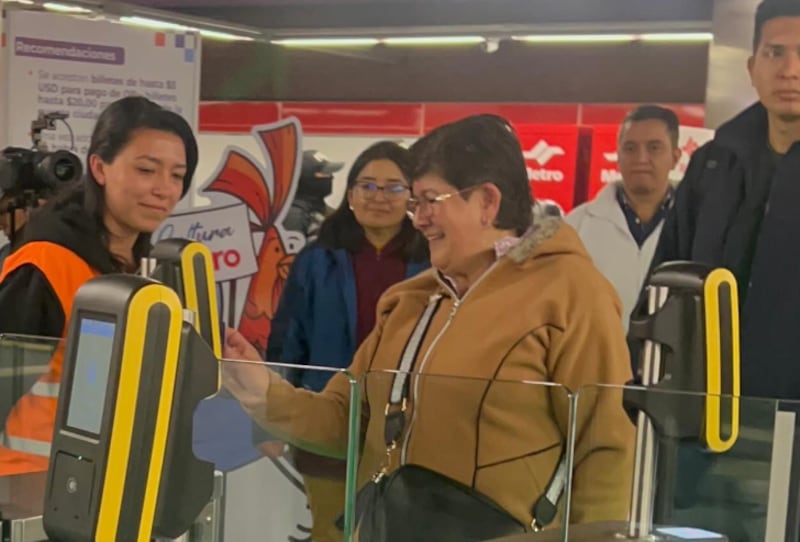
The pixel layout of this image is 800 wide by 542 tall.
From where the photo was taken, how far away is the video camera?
2.78 m

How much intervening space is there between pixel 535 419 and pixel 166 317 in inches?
37.3

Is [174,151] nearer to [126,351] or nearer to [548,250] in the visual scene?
[548,250]

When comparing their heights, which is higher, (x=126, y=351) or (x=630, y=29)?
(x=630, y=29)

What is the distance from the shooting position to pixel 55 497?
1294mm

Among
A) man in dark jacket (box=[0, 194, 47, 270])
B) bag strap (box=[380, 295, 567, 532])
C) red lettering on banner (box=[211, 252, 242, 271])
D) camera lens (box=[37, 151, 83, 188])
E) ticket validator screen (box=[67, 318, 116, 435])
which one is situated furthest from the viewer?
red lettering on banner (box=[211, 252, 242, 271])

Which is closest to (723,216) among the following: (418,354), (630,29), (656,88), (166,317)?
(656,88)

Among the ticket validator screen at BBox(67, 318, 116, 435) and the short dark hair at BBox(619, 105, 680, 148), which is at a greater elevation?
the short dark hair at BBox(619, 105, 680, 148)

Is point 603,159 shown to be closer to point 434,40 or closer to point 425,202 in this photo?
point 425,202

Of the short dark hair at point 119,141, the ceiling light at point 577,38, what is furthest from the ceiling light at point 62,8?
the ceiling light at point 577,38

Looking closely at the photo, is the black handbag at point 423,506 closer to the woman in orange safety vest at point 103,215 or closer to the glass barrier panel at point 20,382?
the glass barrier panel at point 20,382

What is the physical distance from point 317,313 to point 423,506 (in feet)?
3.21

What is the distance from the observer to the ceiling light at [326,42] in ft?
9.59

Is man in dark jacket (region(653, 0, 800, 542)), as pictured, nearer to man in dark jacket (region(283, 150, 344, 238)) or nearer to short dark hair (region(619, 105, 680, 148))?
short dark hair (region(619, 105, 680, 148))

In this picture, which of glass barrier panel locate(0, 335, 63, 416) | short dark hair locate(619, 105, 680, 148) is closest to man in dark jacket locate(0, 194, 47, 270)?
glass barrier panel locate(0, 335, 63, 416)
